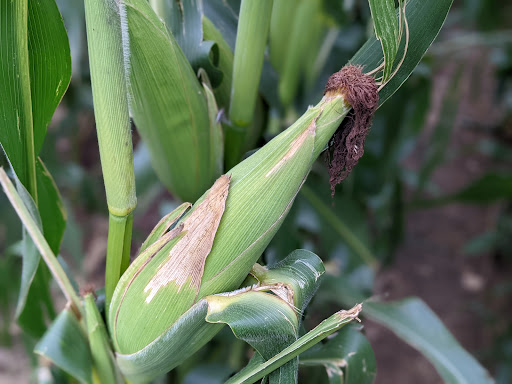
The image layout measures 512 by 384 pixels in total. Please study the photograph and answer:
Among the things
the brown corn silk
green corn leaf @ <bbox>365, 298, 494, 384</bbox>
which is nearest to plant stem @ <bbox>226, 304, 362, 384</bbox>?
the brown corn silk

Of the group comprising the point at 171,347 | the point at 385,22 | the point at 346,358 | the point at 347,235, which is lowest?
the point at 347,235

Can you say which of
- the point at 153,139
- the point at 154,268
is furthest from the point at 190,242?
the point at 153,139

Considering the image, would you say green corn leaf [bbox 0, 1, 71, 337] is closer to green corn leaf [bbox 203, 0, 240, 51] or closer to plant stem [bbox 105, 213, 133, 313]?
plant stem [bbox 105, 213, 133, 313]

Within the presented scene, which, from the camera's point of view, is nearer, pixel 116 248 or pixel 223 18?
pixel 116 248

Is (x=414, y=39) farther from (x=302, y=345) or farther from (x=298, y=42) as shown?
(x=298, y=42)

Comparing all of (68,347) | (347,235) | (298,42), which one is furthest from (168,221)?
(347,235)

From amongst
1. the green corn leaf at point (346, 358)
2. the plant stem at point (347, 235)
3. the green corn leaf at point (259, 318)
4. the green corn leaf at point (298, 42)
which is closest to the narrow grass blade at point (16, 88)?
Result: the green corn leaf at point (259, 318)

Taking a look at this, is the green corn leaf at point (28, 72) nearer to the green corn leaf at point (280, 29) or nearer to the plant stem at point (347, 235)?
the green corn leaf at point (280, 29)
